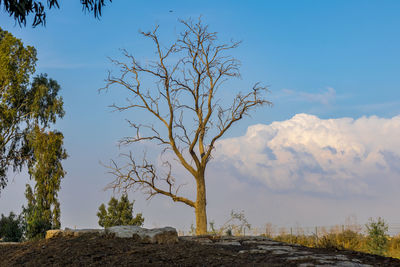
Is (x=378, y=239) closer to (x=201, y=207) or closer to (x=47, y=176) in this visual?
(x=201, y=207)

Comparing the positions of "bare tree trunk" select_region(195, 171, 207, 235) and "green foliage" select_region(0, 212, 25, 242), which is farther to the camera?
"green foliage" select_region(0, 212, 25, 242)

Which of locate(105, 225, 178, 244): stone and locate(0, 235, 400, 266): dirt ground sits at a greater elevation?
locate(105, 225, 178, 244): stone

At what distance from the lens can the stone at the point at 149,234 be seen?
29.7 feet

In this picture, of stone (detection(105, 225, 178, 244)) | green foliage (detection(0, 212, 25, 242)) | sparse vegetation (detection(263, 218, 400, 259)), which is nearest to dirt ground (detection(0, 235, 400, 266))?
stone (detection(105, 225, 178, 244))

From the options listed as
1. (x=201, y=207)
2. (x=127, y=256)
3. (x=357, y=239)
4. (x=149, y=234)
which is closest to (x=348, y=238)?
(x=357, y=239)

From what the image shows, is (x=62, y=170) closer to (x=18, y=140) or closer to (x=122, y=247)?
(x=18, y=140)

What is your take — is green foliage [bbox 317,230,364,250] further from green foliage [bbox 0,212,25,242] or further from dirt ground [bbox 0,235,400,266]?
green foliage [bbox 0,212,25,242]

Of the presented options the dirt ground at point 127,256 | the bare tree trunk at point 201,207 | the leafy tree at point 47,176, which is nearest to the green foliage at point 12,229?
the leafy tree at point 47,176

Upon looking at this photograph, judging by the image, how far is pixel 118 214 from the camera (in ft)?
65.2

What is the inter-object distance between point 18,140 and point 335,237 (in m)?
16.1

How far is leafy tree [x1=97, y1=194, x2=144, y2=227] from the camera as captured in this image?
64.8 ft

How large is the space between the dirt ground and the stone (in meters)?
0.31

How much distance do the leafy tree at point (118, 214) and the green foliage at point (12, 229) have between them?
3.64 m

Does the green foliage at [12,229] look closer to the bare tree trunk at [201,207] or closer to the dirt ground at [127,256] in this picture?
the bare tree trunk at [201,207]
